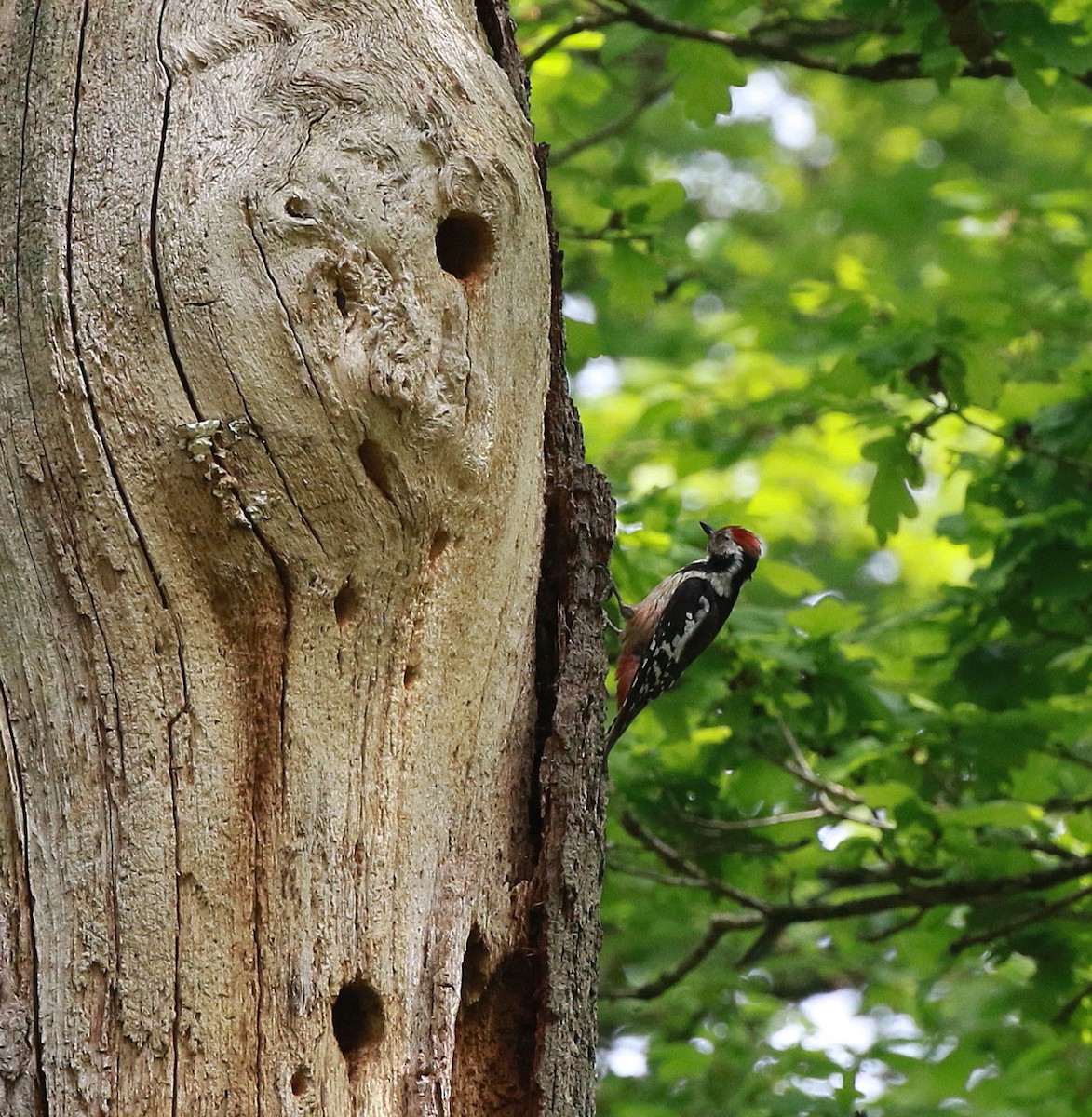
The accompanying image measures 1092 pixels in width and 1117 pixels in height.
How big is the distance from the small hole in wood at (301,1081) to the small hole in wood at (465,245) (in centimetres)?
148

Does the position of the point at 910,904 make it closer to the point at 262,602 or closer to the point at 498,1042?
the point at 498,1042

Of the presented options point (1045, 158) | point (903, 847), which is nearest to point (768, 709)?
point (903, 847)

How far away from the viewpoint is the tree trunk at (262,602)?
235 cm

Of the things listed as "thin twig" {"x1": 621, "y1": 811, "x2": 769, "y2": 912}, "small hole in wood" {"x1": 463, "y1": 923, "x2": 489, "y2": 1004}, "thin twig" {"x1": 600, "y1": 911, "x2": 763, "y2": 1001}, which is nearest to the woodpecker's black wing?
"thin twig" {"x1": 621, "y1": 811, "x2": 769, "y2": 912}

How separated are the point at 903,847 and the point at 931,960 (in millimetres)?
696

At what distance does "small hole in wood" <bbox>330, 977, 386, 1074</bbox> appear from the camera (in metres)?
2.42

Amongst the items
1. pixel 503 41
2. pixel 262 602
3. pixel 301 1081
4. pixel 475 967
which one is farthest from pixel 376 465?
pixel 503 41

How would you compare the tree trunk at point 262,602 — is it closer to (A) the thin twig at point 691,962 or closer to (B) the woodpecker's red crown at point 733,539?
(A) the thin twig at point 691,962

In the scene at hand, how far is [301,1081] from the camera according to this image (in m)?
2.33

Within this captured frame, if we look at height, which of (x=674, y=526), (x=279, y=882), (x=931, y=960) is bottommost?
(x=279, y=882)

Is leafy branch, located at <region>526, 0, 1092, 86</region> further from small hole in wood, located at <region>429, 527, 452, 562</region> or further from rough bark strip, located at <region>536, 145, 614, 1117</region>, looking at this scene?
small hole in wood, located at <region>429, 527, 452, 562</region>

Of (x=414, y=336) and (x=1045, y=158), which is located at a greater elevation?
(x=1045, y=158)

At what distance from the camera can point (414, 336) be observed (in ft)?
8.32

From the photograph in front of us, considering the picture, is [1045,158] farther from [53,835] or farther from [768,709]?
[53,835]
